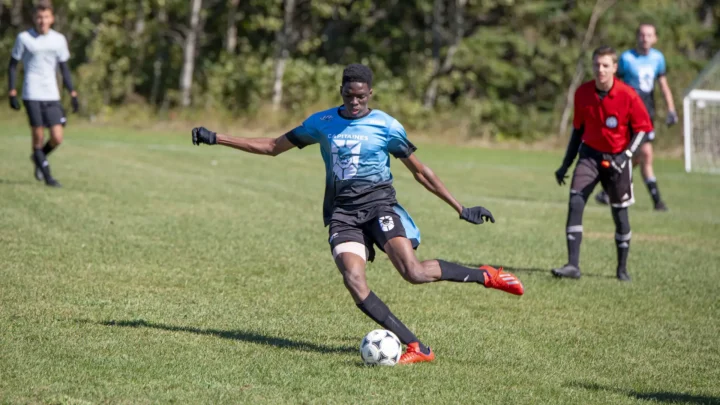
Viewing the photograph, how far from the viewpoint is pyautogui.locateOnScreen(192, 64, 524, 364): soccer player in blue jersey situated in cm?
650

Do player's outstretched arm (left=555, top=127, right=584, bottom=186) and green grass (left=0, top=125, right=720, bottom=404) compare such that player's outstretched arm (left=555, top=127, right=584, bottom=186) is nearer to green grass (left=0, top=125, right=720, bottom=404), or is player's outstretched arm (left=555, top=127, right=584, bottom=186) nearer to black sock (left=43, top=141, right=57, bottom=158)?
green grass (left=0, top=125, right=720, bottom=404)

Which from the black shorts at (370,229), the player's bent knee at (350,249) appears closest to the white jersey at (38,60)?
the black shorts at (370,229)

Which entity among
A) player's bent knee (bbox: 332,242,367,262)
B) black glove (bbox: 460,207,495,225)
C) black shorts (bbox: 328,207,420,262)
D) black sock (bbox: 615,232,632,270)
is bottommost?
black sock (bbox: 615,232,632,270)

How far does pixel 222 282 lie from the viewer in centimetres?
870

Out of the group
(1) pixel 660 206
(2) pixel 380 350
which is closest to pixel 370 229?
(2) pixel 380 350

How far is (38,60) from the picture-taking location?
13648 mm

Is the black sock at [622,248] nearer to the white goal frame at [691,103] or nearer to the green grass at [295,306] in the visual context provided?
the green grass at [295,306]

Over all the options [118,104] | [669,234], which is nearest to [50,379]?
[669,234]

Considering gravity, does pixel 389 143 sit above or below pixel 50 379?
above

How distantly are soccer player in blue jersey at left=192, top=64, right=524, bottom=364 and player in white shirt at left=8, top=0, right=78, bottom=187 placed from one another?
7.67 metres

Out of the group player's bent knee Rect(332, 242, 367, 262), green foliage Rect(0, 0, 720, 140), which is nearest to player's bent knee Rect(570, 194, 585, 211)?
player's bent knee Rect(332, 242, 367, 262)

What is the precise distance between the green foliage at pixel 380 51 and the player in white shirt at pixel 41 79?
18584 mm

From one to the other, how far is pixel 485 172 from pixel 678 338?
48.1 feet

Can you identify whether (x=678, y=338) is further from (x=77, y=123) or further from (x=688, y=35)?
(x=688, y=35)
